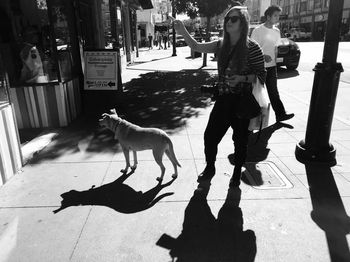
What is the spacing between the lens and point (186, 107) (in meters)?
7.48

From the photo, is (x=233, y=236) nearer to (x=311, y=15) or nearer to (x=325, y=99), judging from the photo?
(x=325, y=99)

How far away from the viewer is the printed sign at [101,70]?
6.81m

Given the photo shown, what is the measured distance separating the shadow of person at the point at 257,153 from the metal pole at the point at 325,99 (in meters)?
0.53

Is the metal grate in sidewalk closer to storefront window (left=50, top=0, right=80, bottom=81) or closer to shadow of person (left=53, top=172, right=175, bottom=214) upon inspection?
shadow of person (left=53, top=172, right=175, bottom=214)

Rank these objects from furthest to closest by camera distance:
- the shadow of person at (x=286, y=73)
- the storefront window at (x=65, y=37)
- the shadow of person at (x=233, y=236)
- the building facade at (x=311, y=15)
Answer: the building facade at (x=311, y=15) → the shadow of person at (x=286, y=73) → the storefront window at (x=65, y=37) → the shadow of person at (x=233, y=236)

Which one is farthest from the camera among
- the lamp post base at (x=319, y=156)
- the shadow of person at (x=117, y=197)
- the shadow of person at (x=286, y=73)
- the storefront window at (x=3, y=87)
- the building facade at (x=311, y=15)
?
the building facade at (x=311, y=15)

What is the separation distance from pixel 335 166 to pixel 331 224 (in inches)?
55.4

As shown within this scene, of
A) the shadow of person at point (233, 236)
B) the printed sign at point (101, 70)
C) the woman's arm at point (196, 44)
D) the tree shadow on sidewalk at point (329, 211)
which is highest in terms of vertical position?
the woman's arm at point (196, 44)

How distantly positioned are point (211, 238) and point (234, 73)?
5.37 ft

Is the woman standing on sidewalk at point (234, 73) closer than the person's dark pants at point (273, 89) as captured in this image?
Yes

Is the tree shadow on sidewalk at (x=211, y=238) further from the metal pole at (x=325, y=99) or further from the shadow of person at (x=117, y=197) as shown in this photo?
the metal pole at (x=325, y=99)

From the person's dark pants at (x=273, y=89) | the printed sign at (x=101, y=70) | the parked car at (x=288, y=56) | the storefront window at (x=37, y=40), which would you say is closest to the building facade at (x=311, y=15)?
the parked car at (x=288, y=56)

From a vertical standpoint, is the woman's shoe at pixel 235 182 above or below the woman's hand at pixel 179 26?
below

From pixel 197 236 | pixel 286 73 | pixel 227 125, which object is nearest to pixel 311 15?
pixel 286 73
